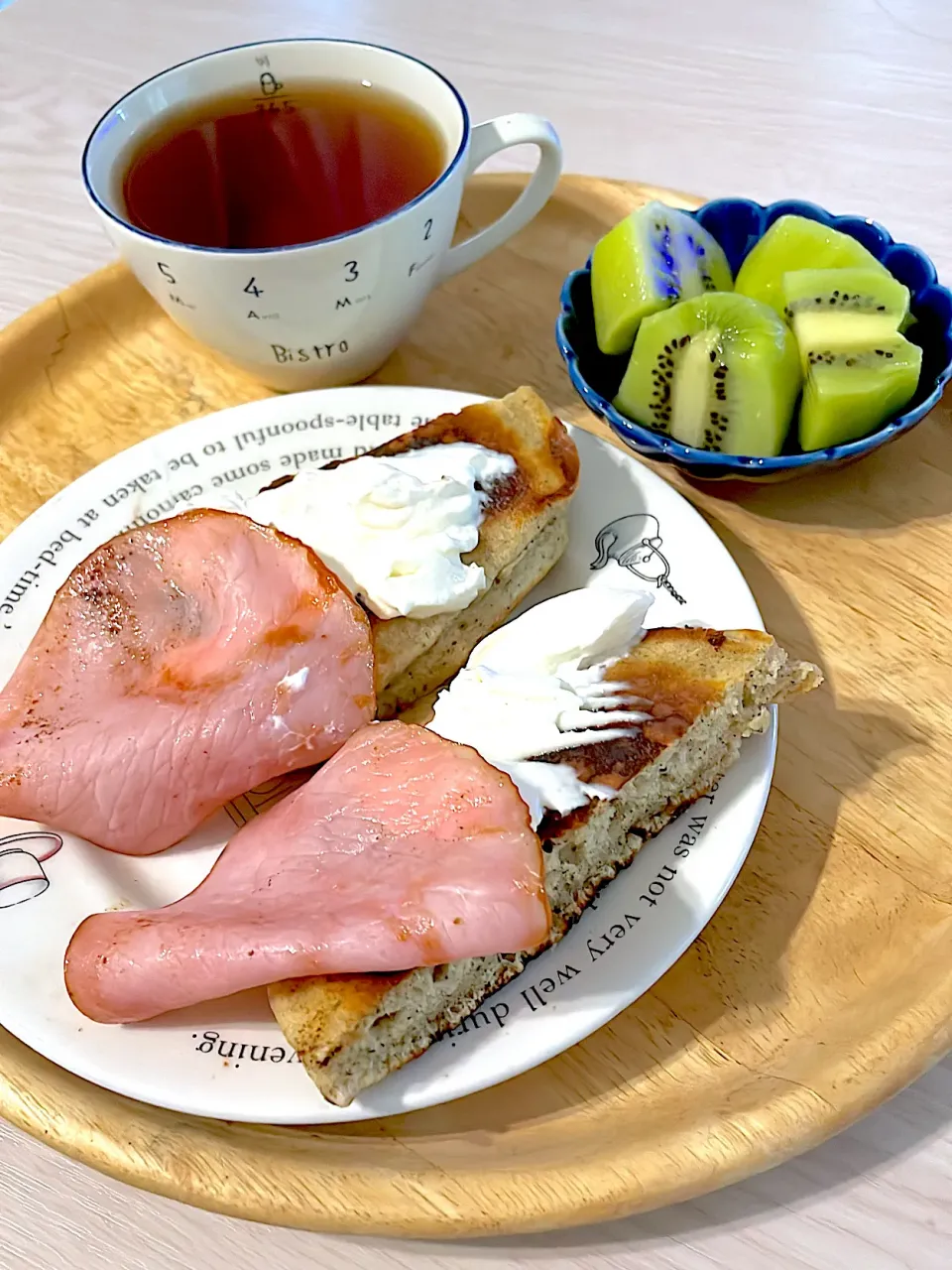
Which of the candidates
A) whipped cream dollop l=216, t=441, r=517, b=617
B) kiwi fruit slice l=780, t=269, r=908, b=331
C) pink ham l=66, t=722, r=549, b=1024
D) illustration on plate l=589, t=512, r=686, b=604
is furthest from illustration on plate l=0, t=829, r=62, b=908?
kiwi fruit slice l=780, t=269, r=908, b=331

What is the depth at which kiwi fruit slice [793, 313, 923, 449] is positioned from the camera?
1.41 metres

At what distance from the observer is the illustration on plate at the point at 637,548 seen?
1.34 metres

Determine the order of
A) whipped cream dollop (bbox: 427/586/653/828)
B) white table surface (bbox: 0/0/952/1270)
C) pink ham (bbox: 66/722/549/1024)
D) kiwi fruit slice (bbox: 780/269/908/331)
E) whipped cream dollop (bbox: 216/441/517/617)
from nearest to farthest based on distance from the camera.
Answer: pink ham (bbox: 66/722/549/1024) < whipped cream dollop (bbox: 427/586/653/828) < whipped cream dollop (bbox: 216/441/517/617) < kiwi fruit slice (bbox: 780/269/908/331) < white table surface (bbox: 0/0/952/1270)

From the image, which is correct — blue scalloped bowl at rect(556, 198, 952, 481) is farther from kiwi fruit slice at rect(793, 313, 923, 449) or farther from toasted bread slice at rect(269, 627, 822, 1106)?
toasted bread slice at rect(269, 627, 822, 1106)

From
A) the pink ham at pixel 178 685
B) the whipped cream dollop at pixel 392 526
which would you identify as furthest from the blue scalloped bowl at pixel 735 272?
the pink ham at pixel 178 685

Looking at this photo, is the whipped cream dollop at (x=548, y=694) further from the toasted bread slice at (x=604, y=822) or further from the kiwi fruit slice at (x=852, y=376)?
the kiwi fruit slice at (x=852, y=376)

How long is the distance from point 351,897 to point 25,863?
1.21 ft

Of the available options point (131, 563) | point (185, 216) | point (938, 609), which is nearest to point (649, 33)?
point (185, 216)

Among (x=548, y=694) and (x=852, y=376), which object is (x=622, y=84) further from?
(x=548, y=694)

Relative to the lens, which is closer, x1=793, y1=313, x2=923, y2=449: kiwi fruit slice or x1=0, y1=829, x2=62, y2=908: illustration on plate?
x1=0, y1=829, x2=62, y2=908: illustration on plate

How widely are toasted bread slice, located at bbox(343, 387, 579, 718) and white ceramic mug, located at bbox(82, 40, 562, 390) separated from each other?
8.3 inches

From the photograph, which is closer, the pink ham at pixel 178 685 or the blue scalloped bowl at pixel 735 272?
the pink ham at pixel 178 685

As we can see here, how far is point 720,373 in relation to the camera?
55.7 inches

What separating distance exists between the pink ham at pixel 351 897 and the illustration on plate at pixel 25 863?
0.34 ft
